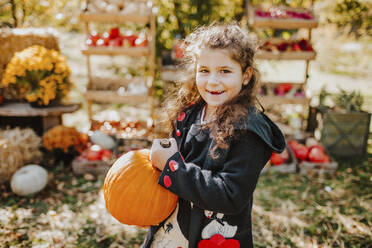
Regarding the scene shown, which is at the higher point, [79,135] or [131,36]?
[131,36]

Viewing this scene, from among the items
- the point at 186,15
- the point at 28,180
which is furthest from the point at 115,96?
the point at 186,15

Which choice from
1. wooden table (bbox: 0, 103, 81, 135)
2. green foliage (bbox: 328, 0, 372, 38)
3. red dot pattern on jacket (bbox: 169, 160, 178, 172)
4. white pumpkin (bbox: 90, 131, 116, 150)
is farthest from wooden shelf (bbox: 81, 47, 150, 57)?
red dot pattern on jacket (bbox: 169, 160, 178, 172)

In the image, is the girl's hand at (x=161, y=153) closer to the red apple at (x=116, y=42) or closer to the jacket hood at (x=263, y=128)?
the jacket hood at (x=263, y=128)

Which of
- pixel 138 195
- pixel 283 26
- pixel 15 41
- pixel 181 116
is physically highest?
pixel 283 26

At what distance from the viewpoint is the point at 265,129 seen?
1.52 metres

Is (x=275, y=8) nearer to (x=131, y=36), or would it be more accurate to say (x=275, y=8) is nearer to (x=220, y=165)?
(x=131, y=36)

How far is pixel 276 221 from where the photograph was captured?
3.33 meters

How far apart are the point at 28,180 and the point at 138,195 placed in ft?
7.79

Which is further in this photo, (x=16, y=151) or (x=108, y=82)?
(x=108, y=82)

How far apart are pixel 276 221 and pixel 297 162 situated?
139cm

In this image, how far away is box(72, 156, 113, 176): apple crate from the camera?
13.5ft

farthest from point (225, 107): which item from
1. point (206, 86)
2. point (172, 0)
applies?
point (172, 0)

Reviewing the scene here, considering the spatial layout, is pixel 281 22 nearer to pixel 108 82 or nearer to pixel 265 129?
pixel 108 82

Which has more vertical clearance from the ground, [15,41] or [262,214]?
[15,41]
